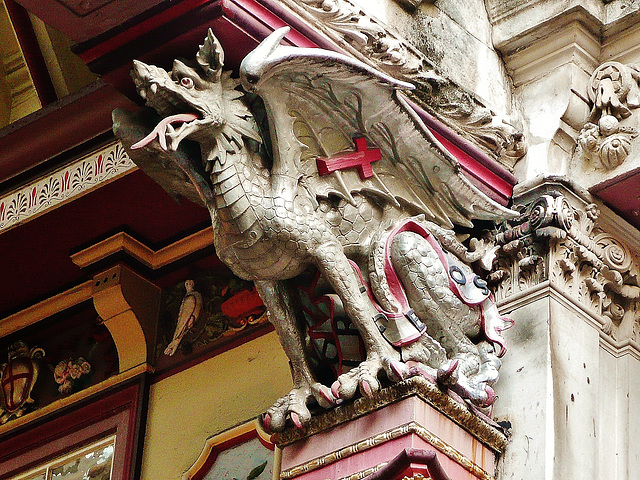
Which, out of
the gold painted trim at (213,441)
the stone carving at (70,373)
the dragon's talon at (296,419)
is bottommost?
the dragon's talon at (296,419)

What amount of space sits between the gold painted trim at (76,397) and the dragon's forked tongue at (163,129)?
1.49 m

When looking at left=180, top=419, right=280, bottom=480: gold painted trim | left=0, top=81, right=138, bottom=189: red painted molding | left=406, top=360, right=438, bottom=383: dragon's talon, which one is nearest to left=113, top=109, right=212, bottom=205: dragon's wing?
left=0, top=81, right=138, bottom=189: red painted molding

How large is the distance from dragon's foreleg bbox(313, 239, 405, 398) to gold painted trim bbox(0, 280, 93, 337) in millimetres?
1448

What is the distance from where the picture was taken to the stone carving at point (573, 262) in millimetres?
5062

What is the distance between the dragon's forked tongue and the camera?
4.29 metres

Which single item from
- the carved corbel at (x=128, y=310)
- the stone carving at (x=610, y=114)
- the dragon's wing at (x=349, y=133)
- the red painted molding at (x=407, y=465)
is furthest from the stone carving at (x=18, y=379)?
the stone carving at (x=610, y=114)

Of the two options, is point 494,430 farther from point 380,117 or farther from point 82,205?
point 82,205

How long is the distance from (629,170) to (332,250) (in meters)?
1.14

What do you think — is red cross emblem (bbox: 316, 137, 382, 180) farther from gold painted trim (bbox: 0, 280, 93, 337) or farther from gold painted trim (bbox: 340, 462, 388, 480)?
gold painted trim (bbox: 0, 280, 93, 337)

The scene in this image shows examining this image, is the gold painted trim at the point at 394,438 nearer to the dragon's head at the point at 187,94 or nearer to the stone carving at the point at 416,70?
the dragon's head at the point at 187,94

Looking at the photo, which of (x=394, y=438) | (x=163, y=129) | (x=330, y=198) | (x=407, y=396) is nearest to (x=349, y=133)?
(x=330, y=198)

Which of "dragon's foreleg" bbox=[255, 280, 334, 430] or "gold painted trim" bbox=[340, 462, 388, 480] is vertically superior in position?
"dragon's foreleg" bbox=[255, 280, 334, 430]

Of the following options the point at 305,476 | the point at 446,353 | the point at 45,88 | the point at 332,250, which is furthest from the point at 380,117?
the point at 45,88

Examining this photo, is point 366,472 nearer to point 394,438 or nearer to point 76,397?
point 394,438
